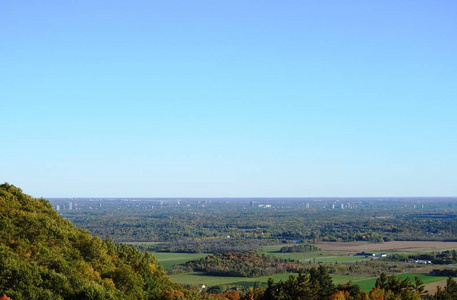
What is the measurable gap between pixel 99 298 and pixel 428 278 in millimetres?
84728

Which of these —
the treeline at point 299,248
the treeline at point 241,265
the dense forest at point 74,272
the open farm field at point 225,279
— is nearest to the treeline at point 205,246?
the treeline at point 299,248

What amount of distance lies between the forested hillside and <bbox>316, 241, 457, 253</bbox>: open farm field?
11101cm

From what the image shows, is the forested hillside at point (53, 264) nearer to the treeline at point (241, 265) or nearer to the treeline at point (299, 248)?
the treeline at point (241, 265)

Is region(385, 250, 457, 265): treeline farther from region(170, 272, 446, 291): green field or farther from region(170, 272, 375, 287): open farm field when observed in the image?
region(170, 272, 375, 287): open farm field

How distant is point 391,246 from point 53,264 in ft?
475

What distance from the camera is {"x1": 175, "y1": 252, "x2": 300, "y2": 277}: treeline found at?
122m

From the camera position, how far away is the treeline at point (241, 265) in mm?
121625

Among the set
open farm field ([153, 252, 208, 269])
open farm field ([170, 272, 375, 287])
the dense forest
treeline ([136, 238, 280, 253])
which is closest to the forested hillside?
the dense forest

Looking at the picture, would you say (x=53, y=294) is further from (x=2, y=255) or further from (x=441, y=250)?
(x=441, y=250)

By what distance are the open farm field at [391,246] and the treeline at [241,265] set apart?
39.1m

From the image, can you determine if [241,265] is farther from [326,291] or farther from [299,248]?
[326,291]

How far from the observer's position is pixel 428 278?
111m

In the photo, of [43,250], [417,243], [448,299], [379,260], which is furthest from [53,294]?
[417,243]

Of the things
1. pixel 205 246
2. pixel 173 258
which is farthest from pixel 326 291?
pixel 205 246
